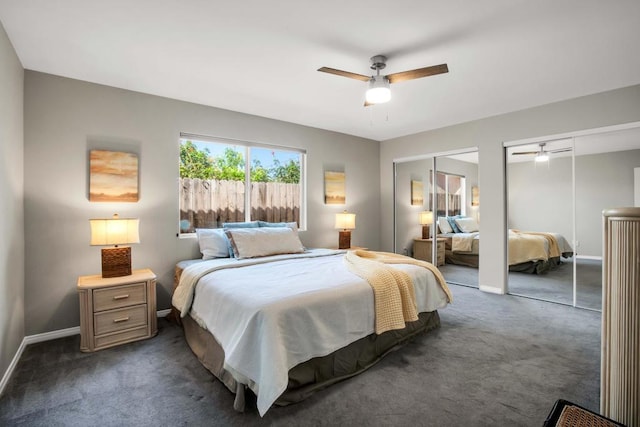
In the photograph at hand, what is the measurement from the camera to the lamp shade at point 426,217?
206 inches

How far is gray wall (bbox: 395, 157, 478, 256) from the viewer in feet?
16.0

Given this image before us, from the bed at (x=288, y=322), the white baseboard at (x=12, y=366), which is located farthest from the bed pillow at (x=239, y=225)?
the white baseboard at (x=12, y=366)

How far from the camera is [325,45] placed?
2510 millimetres

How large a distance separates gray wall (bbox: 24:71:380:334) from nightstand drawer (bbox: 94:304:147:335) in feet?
2.12

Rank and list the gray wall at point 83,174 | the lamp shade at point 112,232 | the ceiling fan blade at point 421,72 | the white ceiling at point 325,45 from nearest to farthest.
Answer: the white ceiling at point 325,45, the ceiling fan blade at point 421,72, the lamp shade at point 112,232, the gray wall at point 83,174

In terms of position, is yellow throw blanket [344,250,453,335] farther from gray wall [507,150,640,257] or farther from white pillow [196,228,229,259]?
gray wall [507,150,640,257]

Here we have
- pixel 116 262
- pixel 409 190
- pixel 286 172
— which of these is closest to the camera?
pixel 116 262

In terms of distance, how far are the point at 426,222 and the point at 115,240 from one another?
14.7ft

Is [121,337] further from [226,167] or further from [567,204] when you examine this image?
[567,204]

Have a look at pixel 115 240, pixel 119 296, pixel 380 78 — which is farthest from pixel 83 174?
pixel 380 78

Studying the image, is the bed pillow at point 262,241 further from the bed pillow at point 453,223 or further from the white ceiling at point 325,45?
the bed pillow at point 453,223

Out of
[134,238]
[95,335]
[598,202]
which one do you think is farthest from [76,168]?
[598,202]

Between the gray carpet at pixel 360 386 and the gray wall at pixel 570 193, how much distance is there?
142cm

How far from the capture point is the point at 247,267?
2.93m
